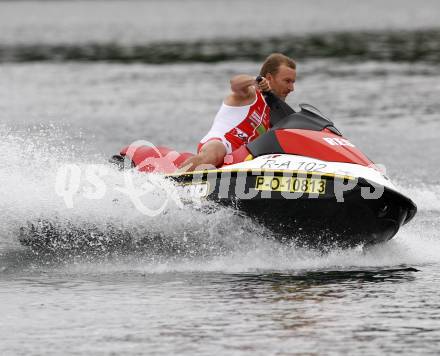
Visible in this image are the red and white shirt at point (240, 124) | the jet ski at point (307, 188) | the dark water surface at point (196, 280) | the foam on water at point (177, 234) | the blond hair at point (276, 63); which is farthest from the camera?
the red and white shirt at point (240, 124)

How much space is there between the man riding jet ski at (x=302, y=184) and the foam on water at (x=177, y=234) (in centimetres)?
15

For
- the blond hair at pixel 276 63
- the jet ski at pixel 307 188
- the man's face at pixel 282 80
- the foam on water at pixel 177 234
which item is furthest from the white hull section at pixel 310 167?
the blond hair at pixel 276 63

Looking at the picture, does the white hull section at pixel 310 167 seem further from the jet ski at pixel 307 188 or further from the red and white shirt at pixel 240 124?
the red and white shirt at pixel 240 124

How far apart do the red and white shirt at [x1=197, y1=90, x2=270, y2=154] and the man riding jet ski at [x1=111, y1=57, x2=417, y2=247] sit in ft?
0.32

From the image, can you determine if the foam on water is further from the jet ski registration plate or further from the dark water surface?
the jet ski registration plate

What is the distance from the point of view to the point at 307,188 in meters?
9.33

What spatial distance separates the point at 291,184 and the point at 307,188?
14cm

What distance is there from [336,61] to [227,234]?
2728 centimetres

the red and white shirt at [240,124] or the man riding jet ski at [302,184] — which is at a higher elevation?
the red and white shirt at [240,124]

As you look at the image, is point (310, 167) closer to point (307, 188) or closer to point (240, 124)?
point (307, 188)

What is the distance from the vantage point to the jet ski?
926 cm

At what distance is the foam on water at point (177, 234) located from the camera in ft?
31.7

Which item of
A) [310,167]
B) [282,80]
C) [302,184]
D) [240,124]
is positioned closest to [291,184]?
[302,184]


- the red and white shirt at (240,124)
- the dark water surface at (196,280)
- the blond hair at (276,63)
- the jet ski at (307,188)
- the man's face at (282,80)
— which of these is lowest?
the dark water surface at (196,280)
